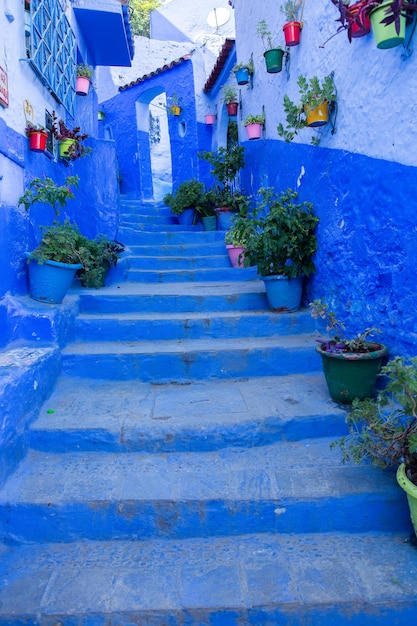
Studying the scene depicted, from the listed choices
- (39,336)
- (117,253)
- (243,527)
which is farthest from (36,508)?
(117,253)

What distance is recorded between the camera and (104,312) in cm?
431

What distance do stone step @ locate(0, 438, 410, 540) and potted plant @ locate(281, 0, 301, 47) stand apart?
152 inches

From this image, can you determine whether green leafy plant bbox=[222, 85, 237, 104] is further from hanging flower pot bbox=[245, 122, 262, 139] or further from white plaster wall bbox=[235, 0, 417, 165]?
white plaster wall bbox=[235, 0, 417, 165]

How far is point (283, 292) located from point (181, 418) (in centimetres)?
183

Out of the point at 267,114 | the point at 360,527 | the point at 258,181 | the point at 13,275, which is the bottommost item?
the point at 360,527

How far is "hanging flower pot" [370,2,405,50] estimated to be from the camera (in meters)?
2.41

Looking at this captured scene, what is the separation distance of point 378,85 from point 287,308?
6.48ft

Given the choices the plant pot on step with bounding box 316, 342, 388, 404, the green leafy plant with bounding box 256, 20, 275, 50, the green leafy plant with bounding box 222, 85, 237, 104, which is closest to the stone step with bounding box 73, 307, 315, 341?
the plant pot on step with bounding box 316, 342, 388, 404

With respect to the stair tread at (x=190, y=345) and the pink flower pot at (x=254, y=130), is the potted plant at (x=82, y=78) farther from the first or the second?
the stair tread at (x=190, y=345)

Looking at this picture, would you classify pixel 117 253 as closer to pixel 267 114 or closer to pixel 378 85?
pixel 267 114

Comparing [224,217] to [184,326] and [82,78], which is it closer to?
[82,78]

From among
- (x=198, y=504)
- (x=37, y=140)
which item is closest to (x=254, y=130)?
(x=37, y=140)

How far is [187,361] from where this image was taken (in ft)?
11.6

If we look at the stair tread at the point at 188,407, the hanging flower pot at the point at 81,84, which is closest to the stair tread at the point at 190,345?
the stair tread at the point at 188,407
